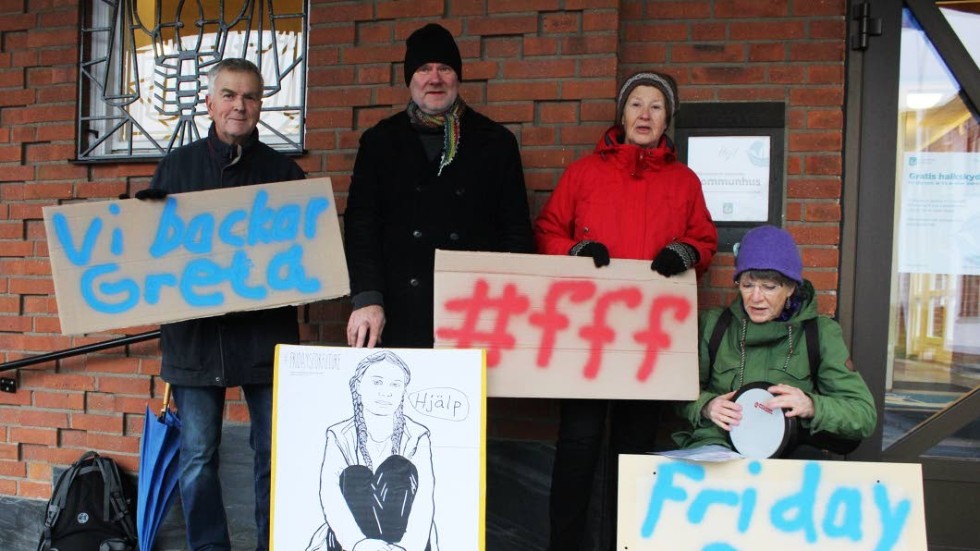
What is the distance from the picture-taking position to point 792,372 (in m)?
2.32

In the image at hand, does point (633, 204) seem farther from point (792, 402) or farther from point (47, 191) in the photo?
point (47, 191)

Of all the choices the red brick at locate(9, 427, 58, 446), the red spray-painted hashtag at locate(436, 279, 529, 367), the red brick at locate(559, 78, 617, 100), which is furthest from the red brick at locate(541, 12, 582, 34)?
the red brick at locate(9, 427, 58, 446)

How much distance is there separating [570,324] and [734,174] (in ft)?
3.95

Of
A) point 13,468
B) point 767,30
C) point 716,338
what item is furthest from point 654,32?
point 13,468

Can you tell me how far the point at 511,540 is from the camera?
10.1 ft

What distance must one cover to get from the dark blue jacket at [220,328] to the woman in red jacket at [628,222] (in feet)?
3.27

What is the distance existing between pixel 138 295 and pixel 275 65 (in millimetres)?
1453

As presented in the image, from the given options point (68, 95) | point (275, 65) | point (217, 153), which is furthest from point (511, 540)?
point (68, 95)

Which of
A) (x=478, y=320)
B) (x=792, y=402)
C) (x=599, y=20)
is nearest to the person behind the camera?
(x=792, y=402)

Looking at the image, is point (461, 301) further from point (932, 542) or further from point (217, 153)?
point (932, 542)

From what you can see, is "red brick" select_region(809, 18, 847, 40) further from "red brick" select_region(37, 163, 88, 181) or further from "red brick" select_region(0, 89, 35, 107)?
"red brick" select_region(0, 89, 35, 107)

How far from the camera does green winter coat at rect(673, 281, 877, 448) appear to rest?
2.21 meters

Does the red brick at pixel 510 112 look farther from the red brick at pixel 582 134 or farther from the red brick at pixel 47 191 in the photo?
the red brick at pixel 47 191

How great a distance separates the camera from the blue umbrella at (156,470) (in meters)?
2.97
